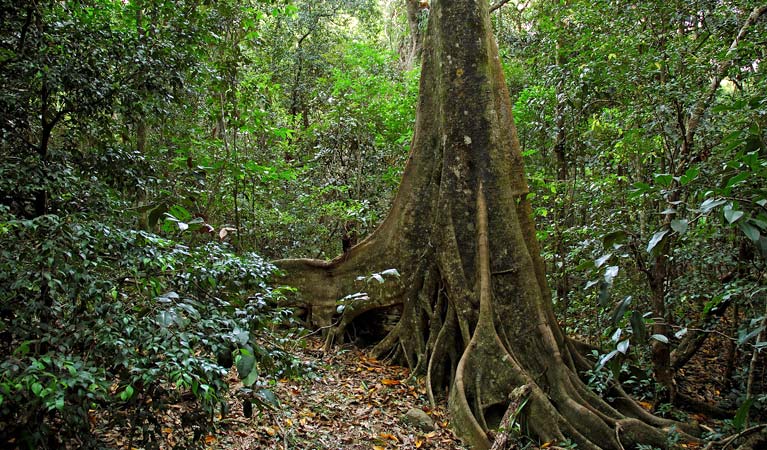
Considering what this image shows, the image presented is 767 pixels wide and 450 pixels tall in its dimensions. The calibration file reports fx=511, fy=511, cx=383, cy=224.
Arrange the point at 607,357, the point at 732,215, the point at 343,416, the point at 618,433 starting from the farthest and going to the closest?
the point at 343,416 → the point at 618,433 → the point at 607,357 → the point at 732,215

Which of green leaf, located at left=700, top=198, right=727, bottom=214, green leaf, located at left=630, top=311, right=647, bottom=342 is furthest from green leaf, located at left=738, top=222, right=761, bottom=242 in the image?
green leaf, located at left=630, top=311, right=647, bottom=342

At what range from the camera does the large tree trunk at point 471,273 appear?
502 centimetres

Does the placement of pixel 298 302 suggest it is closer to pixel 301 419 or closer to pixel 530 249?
pixel 301 419

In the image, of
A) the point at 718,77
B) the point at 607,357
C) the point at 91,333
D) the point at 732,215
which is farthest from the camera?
the point at 718,77

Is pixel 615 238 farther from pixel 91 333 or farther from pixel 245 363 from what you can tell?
pixel 91 333

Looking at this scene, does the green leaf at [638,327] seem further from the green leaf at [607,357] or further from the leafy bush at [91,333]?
the leafy bush at [91,333]

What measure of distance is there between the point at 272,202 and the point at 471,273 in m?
4.79

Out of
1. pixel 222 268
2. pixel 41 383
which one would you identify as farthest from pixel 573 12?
pixel 41 383

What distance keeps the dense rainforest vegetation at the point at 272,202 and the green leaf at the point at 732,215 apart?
54 millimetres

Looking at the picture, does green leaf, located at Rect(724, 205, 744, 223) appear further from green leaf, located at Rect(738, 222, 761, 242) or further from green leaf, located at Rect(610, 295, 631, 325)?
green leaf, located at Rect(610, 295, 631, 325)

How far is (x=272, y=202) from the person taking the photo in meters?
9.38

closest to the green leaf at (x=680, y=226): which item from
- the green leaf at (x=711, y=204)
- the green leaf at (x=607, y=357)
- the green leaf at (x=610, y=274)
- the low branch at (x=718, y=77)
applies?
the green leaf at (x=711, y=204)

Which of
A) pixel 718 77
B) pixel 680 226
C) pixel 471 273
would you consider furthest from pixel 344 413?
pixel 718 77

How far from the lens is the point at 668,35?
224 inches
